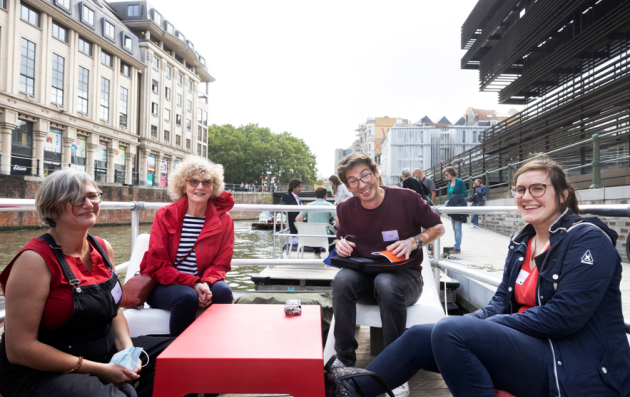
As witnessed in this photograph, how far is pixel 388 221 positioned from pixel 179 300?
1.30 meters

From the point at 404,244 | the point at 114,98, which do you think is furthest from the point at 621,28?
the point at 114,98

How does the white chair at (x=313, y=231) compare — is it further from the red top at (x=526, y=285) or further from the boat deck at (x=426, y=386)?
the red top at (x=526, y=285)

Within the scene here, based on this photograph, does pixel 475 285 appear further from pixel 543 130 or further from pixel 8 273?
pixel 543 130

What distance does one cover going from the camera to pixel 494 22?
15.3 meters

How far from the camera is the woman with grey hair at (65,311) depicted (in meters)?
1.28

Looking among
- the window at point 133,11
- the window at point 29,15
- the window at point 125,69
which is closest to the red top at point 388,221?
the window at point 29,15

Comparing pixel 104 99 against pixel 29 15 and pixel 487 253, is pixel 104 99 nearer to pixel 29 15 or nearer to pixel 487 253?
pixel 29 15

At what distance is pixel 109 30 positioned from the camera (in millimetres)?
28328

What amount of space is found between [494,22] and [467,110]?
152 feet

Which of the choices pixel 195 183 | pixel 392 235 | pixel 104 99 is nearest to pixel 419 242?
pixel 392 235

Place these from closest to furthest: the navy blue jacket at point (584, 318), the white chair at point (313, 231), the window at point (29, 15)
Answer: the navy blue jacket at point (584, 318) < the white chair at point (313, 231) < the window at point (29, 15)

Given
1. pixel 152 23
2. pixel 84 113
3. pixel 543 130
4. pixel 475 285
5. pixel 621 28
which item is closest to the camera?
pixel 475 285

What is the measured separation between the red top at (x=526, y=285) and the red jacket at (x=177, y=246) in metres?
1.65

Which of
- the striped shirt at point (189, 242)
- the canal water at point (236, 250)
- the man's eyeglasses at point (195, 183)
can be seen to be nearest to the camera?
the striped shirt at point (189, 242)
